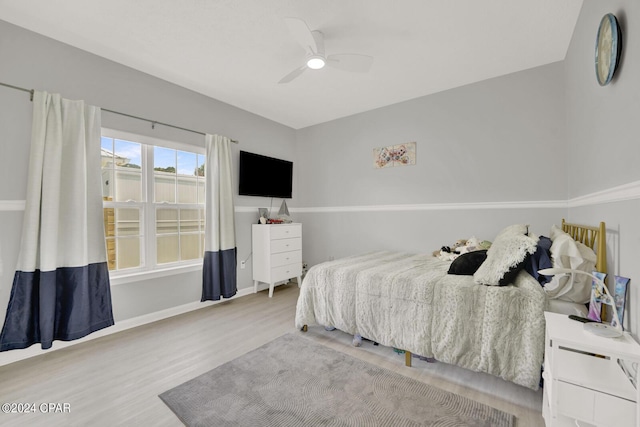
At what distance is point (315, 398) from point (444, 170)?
9.16 ft

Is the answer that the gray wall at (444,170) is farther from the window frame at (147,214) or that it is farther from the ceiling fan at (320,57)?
the window frame at (147,214)

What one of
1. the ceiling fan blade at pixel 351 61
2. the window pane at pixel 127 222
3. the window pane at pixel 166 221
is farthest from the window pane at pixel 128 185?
the ceiling fan blade at pixel 351 61

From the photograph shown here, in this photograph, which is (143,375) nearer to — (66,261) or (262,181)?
(66,261)

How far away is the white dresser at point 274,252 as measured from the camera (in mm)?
3695

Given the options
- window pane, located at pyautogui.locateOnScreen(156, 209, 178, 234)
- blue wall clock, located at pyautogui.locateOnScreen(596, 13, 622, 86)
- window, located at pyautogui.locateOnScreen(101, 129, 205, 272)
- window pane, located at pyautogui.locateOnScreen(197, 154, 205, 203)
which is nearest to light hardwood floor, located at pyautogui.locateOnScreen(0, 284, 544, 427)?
window, located at pyautogui.locateOnScreen(101, 129, 205, 272)

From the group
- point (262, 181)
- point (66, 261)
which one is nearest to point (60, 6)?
point (66, 261)

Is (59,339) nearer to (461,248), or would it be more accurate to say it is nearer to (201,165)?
(201,165)

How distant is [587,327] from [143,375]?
2583 mm

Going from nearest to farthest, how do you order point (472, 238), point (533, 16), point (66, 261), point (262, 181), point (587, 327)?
point (587, 327)
point (533, 16)
point (66, 261)
point (472, 238)
point (262, 181)

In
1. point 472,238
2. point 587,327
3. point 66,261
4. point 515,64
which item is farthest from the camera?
point 472,238

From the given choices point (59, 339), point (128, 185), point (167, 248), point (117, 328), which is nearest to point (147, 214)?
point (128, 185)

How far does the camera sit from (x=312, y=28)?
2166 millimetres

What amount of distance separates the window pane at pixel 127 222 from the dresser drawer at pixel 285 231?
1519 millimetres

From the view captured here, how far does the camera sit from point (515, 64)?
2.75 meters
